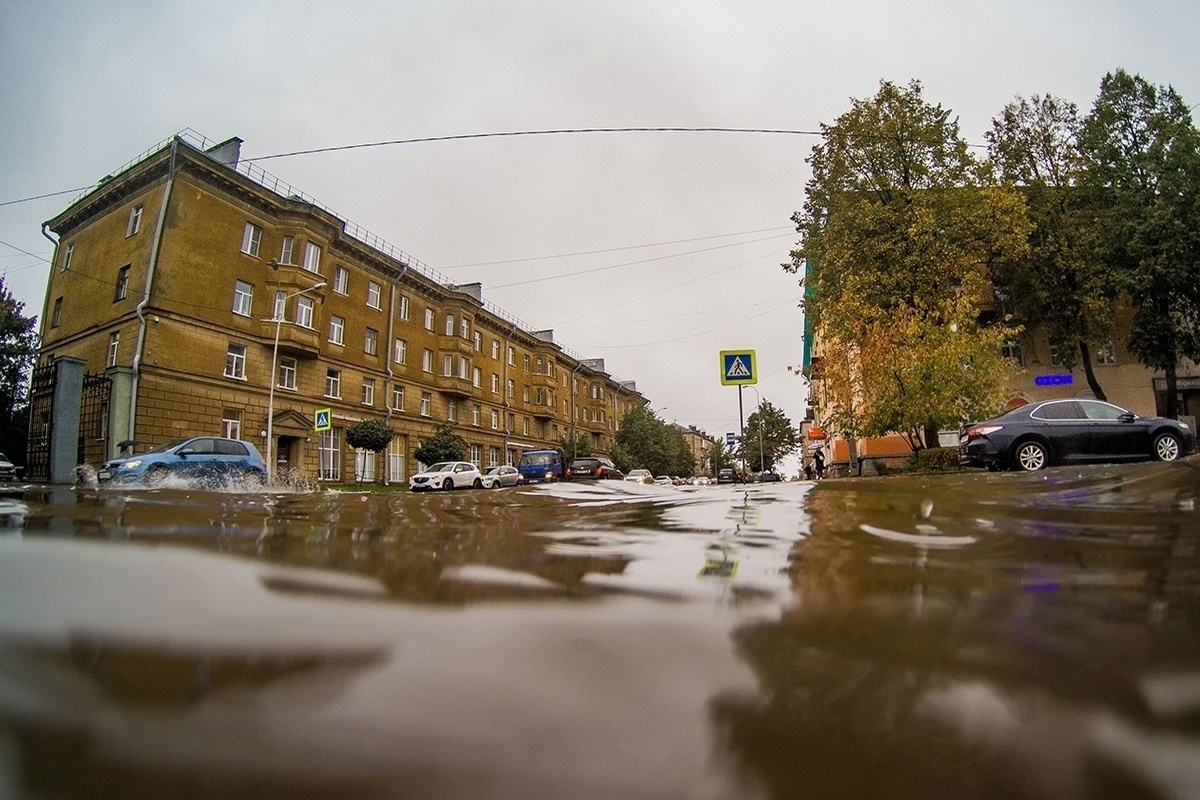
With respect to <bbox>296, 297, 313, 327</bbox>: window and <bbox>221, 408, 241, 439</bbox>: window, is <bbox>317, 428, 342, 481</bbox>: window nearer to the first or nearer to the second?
<bbox>221, 408, 241, 439</bbox>: window

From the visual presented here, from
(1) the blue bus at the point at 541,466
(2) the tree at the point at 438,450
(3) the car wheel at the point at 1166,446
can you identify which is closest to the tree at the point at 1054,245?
(3) the car wheel at the point at 1166,446

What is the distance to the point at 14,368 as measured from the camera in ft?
82.0

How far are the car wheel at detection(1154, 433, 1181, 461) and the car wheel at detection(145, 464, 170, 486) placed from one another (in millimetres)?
17033

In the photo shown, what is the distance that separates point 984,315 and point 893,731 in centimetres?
2803

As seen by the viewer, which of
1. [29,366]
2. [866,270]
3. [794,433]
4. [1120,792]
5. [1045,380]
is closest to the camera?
[1120,792]

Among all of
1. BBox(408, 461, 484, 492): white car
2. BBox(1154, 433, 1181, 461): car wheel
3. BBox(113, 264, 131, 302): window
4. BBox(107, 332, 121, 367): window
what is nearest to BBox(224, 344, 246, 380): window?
BBox(107, 332, 121, 367): window

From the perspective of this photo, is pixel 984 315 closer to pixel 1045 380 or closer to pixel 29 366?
pixel 1045 380

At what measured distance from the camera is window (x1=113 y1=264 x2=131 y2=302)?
18781mm

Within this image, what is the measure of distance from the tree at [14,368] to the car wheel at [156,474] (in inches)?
701

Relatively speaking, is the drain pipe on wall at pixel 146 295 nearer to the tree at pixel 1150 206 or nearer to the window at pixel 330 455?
the window at pixel 330 455

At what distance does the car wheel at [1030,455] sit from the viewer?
9180mm

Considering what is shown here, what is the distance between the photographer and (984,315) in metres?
23.5

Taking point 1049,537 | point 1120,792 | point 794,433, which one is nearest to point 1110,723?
point 1120,792

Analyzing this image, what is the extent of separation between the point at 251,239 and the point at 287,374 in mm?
5133
